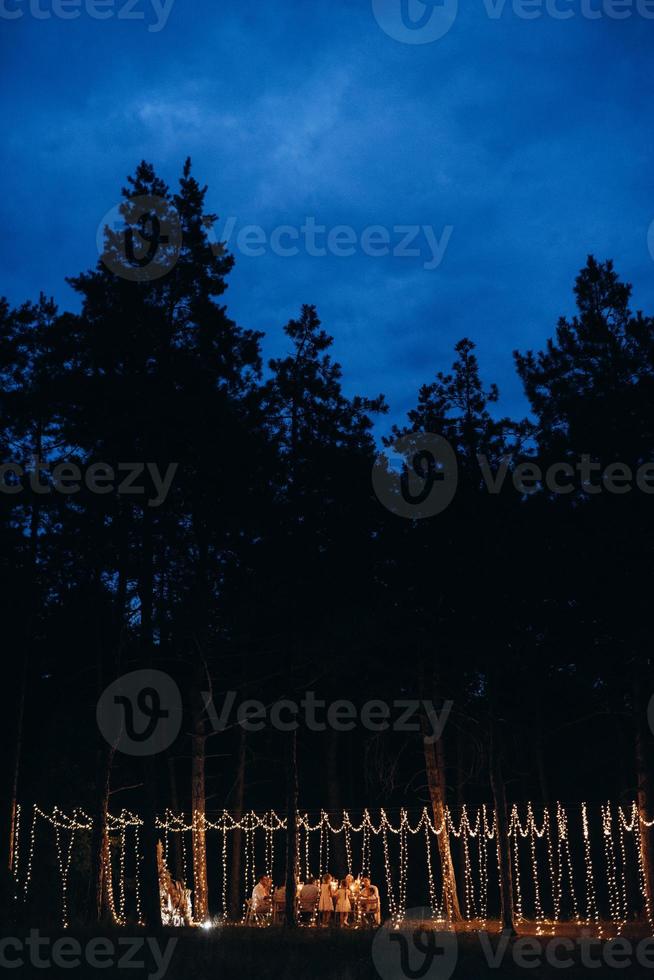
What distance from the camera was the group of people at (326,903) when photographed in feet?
71.5

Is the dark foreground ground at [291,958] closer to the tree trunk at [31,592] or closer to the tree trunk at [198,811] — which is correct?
the tree trunk at [198,811]

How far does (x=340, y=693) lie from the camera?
29.2 m

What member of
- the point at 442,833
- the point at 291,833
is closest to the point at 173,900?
the point at 291,833

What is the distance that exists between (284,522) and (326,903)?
8.18 m

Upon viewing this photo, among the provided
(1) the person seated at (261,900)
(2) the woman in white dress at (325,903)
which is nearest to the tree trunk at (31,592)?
(1) the person seated at (261,900)

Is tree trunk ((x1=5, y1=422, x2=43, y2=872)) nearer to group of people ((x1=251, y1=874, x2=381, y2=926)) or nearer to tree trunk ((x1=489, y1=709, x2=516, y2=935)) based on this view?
group of people ((x1=251, y1=874, x2=381, y2=926))

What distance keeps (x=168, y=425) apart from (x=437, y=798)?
10506 mm

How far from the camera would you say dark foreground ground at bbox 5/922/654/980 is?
37.3 feet

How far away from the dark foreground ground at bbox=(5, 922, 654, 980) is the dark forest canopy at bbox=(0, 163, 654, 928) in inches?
253

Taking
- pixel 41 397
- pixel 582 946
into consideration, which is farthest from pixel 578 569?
pixel 41 397

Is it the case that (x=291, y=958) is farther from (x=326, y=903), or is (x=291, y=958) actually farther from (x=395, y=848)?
(x=395, y=848)

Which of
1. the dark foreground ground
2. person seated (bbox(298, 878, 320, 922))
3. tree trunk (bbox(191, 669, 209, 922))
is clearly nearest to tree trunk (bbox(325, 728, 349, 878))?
person seated (bbox(298, 878, 320, 922))

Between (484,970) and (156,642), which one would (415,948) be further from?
(156,642)

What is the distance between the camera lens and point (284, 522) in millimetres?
22094
